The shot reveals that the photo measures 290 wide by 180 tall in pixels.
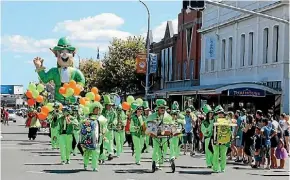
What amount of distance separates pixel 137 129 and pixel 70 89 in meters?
3.52

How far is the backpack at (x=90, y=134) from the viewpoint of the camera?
15.7 m

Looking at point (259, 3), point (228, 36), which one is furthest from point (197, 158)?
point (228, 36)

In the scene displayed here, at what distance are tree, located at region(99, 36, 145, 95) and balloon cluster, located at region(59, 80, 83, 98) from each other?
40514mm

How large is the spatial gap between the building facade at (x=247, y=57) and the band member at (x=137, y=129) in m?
15.9

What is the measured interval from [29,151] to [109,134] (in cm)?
493

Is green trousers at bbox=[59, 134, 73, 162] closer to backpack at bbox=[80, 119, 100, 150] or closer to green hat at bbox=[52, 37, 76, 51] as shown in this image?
backpack at bbox=[80, 119, 100, 150]

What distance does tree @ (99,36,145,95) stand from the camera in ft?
203

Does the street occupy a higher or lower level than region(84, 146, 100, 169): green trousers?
lower

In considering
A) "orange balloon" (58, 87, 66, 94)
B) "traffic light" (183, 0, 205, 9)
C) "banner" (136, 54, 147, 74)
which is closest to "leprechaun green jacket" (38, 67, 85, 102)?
"orange balloon" (58, 87, 66, 94)

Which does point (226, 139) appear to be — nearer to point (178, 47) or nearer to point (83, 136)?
point (83, 136)

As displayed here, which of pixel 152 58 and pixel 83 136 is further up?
pixel 152 58

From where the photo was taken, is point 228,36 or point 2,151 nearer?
point 2,151

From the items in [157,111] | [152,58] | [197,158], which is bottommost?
[197,158]

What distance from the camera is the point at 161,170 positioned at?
16594 mm
